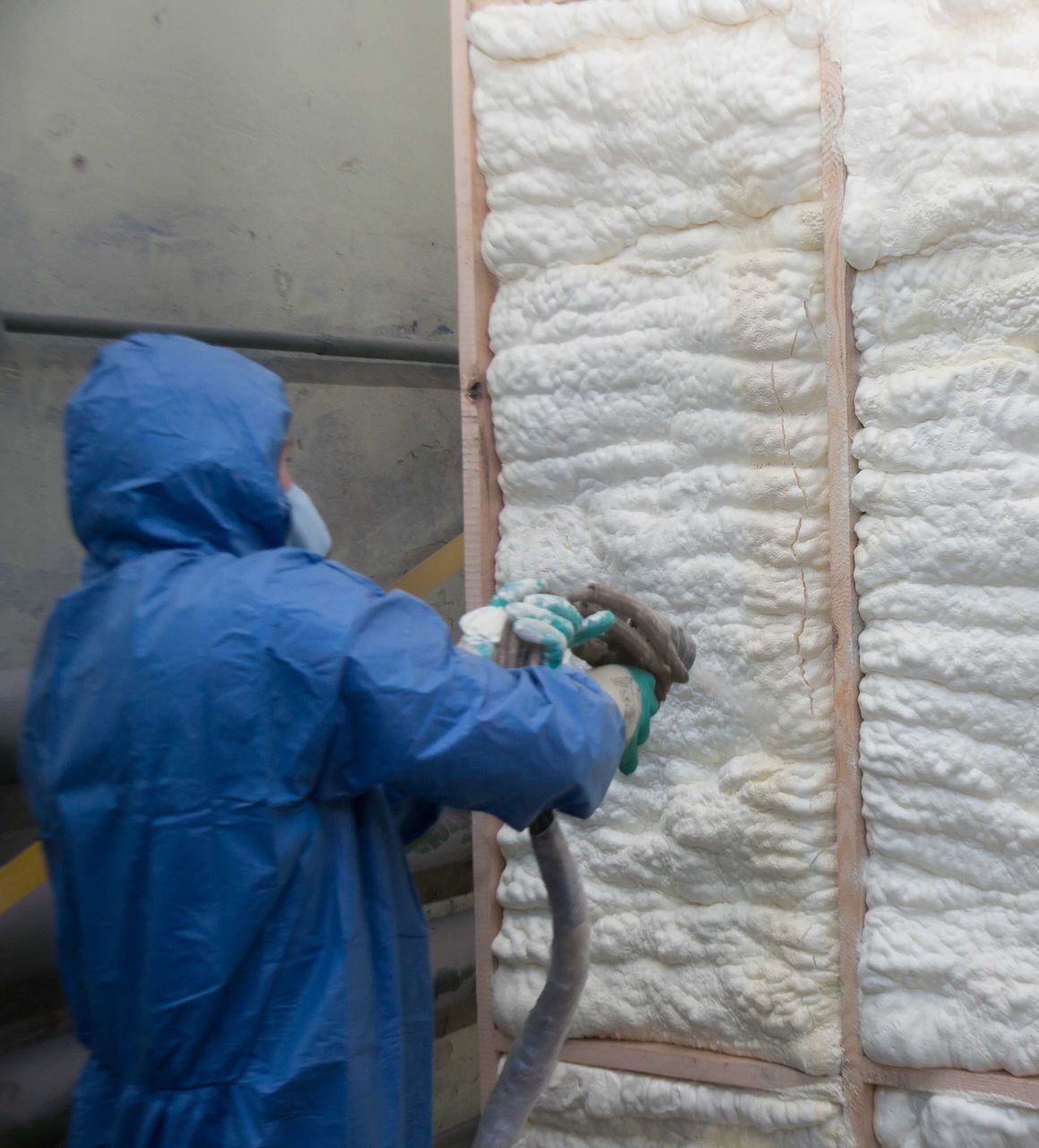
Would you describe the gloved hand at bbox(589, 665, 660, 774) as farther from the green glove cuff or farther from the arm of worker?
the arm of worker

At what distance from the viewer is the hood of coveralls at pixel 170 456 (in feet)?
3.36

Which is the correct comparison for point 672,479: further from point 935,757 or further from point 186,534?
point 186,534

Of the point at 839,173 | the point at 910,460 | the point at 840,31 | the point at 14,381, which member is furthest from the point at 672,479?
the point at 14,381

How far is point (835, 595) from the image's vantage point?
1416 millimetres

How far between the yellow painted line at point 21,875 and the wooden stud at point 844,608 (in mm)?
1067

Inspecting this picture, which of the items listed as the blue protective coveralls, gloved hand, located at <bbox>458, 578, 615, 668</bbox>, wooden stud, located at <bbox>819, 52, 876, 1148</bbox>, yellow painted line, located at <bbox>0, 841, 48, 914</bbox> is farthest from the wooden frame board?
yellow painted line, located at <bbox>0, 841, 48, 914</bbox>

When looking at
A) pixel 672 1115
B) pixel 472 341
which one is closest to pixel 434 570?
pixel 472 341

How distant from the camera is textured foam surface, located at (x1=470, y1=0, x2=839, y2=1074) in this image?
1439mm

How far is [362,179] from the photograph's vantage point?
2.19m

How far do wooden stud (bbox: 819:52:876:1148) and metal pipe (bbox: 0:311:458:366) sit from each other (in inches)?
31.8

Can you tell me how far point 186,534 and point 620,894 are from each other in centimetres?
83

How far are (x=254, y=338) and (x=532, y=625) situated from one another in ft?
3.24

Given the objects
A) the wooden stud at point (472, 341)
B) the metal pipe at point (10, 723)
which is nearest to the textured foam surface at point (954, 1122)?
the wooden stud at point (472, 341)

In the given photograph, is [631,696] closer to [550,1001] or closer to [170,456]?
[550,1001]
